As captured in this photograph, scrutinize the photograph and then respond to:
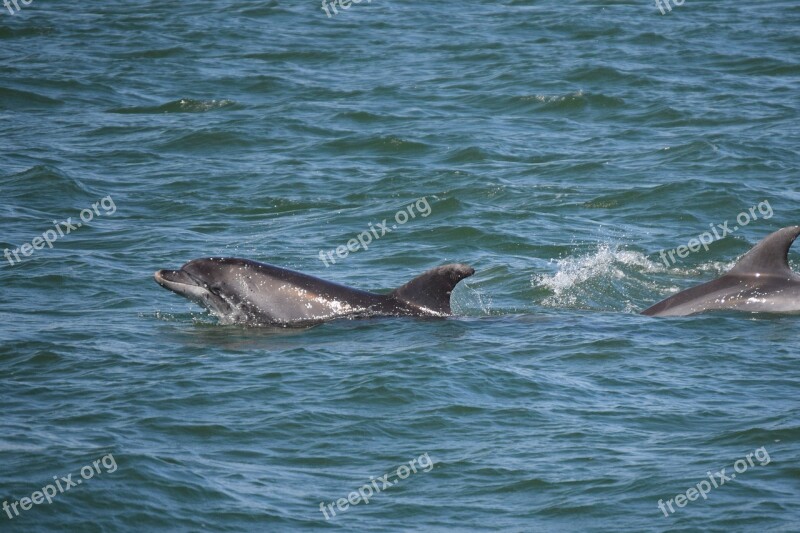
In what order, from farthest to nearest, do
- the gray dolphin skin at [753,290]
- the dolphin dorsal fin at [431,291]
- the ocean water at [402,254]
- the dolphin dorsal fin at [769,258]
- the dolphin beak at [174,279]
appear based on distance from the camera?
the gray dolphin skin at [753,290]
the dolphin dorsal fin at [769,258]
the dolphin beak at [174,279]
the dolphin dorsal fin at [431,291]
the ocean water at [402,254]

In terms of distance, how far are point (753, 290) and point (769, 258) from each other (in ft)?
1.51

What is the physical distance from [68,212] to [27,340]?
7.09 meters

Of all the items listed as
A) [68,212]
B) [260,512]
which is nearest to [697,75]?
[68,212]

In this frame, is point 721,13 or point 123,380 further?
point 721,13

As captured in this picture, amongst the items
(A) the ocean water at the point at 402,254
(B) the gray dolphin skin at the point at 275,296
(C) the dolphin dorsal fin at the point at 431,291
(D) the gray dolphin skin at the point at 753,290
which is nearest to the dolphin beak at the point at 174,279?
(B) the gray dolphin skin at the point at 275,296

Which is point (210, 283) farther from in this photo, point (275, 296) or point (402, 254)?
point (402, 254)

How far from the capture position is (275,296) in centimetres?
1507

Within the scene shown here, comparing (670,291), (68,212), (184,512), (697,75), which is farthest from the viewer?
(697,75)

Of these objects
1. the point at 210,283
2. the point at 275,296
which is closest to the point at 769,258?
the point at 275,296

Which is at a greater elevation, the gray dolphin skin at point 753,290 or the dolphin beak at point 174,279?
the dolphin beak at point 174,279

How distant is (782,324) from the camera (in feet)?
49.5

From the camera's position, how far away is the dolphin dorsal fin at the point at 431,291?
14656 millimetres

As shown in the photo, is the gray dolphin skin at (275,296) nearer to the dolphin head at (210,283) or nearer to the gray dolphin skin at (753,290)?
the dolphin head at (210,283)

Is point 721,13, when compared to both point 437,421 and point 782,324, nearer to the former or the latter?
point 782,324
